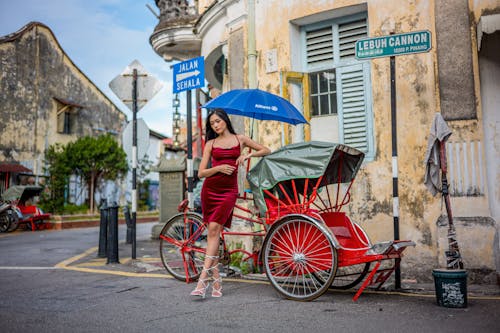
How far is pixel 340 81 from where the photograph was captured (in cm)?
746

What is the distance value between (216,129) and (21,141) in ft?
73.3

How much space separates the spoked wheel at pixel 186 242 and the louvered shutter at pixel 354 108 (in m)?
2.90

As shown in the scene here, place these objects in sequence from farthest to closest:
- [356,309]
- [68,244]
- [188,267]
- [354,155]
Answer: [68,244] < [188,267] < [354,155] < [356,309]

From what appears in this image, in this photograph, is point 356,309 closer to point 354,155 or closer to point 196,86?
point 354,155

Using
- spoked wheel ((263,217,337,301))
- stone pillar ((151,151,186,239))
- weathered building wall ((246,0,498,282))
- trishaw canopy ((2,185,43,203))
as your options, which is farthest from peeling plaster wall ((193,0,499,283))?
trishaw canopy ((2,185,43,203))

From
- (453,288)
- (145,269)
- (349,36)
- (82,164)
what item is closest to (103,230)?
(145,269)

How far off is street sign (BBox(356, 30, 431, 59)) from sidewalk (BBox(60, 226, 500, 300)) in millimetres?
2814

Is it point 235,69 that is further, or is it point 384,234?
point 235,69

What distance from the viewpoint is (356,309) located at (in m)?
4.36

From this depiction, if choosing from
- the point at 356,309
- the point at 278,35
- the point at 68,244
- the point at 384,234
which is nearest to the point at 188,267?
the point at 356,309

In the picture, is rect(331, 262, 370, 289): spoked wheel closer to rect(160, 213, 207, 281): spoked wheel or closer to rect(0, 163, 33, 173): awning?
rect(160, 213, 207, 281): spoked wheel

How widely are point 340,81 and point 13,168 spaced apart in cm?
1994

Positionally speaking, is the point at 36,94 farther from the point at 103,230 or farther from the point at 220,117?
the point at 220,117

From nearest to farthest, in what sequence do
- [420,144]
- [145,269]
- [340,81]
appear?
1. [420,144]
2. [145,269]
3. [340,81]
